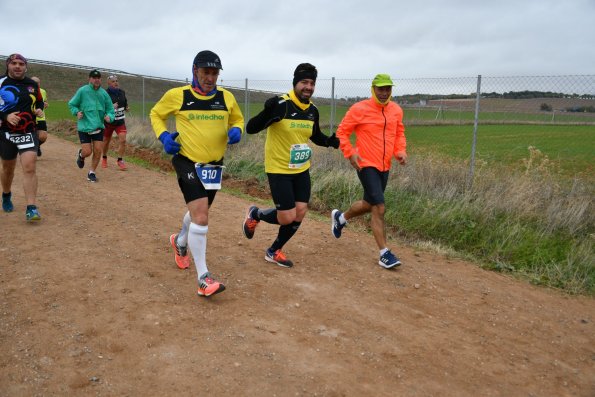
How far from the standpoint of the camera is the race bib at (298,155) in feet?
17.0

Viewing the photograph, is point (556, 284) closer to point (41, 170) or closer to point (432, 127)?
point (41, 170)

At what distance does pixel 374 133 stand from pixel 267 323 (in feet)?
8.85

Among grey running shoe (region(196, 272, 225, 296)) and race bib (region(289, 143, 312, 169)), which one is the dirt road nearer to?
grey running shoe (region(196, 272, 225, 296))

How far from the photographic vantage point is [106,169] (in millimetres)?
11102

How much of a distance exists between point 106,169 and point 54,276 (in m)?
6.79

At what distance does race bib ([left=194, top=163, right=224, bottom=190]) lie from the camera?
4.54m

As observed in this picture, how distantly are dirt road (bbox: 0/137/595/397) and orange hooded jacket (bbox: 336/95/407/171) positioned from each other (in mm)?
1214

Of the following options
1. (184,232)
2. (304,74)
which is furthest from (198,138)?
(304,74)

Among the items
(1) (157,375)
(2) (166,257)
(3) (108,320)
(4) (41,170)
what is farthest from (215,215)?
(4) (41,170)

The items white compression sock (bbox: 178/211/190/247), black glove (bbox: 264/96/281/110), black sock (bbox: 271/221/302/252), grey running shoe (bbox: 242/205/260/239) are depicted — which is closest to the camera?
black glove (bbox: 264/96/281/110)

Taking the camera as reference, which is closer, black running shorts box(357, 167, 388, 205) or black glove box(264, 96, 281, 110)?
black glove box(264, 96, 281, 110)

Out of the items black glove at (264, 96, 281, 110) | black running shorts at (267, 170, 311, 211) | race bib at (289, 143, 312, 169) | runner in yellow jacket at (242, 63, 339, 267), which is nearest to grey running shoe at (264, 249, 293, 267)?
runner in yellow jacket at (242, 63, 339, 267)

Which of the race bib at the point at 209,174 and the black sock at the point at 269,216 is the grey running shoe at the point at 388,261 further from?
the race bib at the point at 209,174

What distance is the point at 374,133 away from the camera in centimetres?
574
